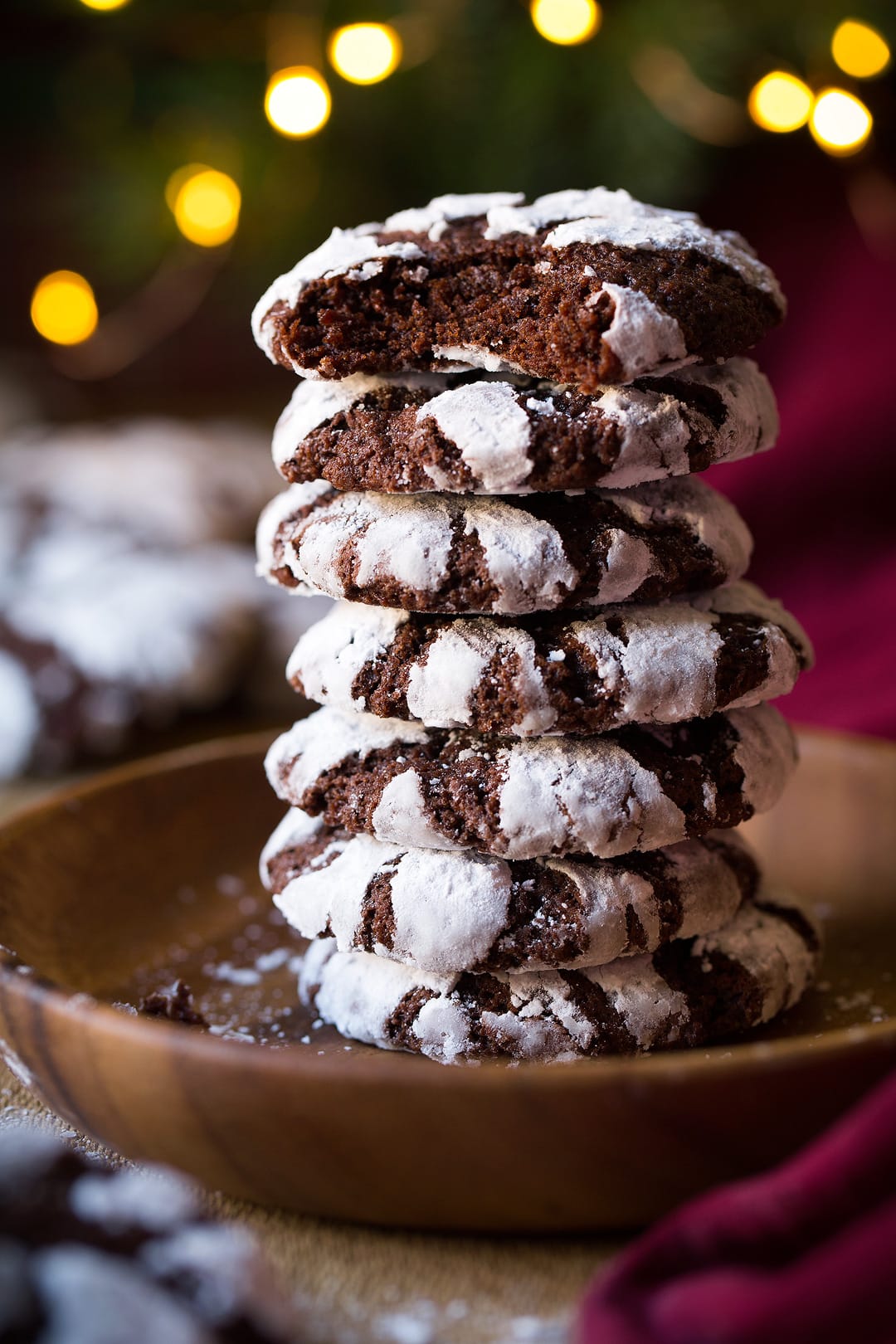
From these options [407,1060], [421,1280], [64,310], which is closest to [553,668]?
[407,1060]

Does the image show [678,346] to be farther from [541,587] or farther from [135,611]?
[135,611]

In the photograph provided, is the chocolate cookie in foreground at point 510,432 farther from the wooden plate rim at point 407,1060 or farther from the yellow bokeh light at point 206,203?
the yellow bokeh light at point 206,203

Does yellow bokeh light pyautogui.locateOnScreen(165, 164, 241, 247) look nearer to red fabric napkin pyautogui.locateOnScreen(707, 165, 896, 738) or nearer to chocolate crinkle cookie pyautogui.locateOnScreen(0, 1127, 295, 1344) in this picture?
red fabric napkin pyautogui.locateOnScreen(707, 165, 896, 738)

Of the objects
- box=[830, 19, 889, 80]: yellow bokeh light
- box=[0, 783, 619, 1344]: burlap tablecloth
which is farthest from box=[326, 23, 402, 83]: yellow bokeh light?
box=[0, 783, 619, 1344]: burlap tablecloth

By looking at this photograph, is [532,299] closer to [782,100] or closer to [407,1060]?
[407,1060]

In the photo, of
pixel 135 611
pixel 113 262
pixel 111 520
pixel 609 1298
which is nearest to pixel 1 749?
pixel 135 611

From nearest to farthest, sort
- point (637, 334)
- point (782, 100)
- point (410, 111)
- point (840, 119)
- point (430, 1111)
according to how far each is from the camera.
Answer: point (430, 1111) < point (637, 334) < point (840, 119) < point (782, 100) < point (410, 111)
